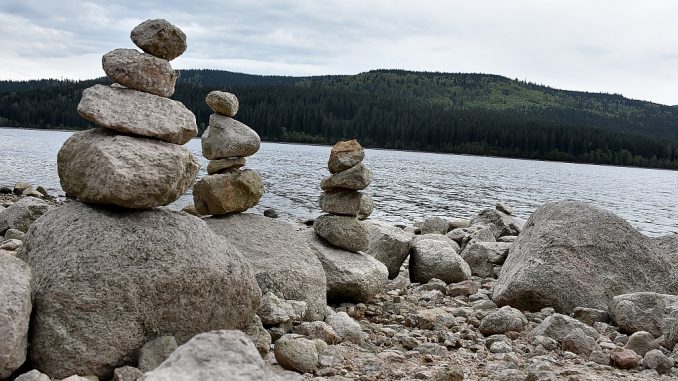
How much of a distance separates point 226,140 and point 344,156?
2551mm

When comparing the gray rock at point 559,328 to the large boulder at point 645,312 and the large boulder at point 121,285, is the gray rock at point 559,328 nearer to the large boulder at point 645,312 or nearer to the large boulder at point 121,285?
the large boulder at point 645,312

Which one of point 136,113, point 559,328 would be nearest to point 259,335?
point 136,113

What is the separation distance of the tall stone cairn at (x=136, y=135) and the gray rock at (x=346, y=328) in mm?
3088

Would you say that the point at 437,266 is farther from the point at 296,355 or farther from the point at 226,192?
the point at 296,355

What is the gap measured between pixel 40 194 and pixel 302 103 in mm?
134964

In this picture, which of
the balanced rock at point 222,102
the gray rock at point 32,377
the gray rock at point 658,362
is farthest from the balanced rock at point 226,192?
the gray rock at point 658,362

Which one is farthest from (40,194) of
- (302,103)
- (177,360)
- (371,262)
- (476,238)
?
(302,103)

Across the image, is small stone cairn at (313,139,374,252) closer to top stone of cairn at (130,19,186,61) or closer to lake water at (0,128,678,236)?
top stone of cairn at (130,19,186,61)

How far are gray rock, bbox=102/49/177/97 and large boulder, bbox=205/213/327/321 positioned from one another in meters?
2.98

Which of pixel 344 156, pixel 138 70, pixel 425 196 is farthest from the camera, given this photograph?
pixel 425 196

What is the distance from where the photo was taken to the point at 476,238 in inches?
779

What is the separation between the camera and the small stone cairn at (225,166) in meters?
11.4

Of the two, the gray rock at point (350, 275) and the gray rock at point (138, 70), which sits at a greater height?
the gray rock at point (138, 70)

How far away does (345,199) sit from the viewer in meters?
13.0
